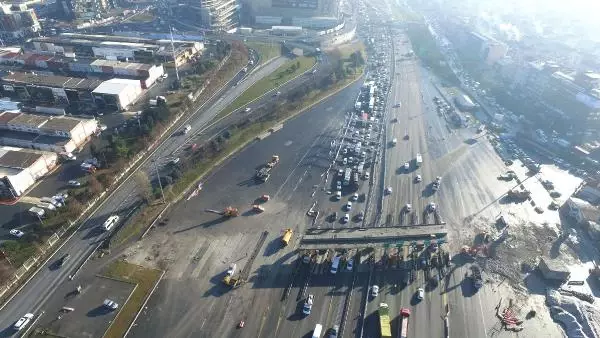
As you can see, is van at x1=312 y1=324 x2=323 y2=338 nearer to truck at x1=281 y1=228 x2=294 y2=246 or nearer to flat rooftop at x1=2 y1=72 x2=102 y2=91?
truck at x1=281 y1=228 x2=294 y2=246

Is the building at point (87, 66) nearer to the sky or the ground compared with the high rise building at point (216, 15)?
nearer to the ground

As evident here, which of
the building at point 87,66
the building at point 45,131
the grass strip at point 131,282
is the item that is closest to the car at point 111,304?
the grass strip at point 131,282

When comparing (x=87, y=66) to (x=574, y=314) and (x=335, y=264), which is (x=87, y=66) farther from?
(x=574, y=314)

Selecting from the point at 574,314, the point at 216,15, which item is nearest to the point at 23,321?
the point at 574,314

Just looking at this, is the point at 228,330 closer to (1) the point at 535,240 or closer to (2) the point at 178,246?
(2) the point at 178,246

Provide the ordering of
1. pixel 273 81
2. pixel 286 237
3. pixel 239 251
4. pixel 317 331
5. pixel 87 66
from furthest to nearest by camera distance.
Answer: pixel 273 81 < pixel 87 66 < pixel 286 237 < pixel 239 251 < pixel 317 331

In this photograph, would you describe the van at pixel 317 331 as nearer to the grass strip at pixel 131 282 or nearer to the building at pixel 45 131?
the grass strip at pixel 131 282

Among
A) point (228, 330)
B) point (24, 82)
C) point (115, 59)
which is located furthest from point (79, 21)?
point (228, 330)
